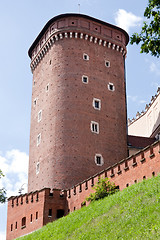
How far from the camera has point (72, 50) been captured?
37.2 metres

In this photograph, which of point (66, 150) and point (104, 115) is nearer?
point (66, 150)

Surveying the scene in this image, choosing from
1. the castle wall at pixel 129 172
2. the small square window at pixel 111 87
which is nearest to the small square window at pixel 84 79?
the small square window at pixel 111 87

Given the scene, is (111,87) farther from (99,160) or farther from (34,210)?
(34,210)

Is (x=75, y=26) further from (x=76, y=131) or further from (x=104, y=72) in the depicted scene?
(x=76, y=131)

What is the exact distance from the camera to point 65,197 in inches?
1195

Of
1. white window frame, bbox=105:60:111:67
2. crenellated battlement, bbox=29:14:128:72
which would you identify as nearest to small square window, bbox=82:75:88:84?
white window frame, bbox=105:60:111:67

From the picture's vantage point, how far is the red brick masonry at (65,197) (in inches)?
948

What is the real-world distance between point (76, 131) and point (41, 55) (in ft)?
29.5

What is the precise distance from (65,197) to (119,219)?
11498 millimetres

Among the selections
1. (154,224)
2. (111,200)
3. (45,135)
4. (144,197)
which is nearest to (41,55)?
(45,135)

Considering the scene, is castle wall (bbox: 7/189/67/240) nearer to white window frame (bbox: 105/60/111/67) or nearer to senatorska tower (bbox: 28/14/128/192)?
senatorska tower (bbox: 28/14/128/192)

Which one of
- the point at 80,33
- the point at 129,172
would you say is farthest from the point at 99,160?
the point at 80,33

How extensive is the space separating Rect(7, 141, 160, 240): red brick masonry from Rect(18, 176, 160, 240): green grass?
1.84 m

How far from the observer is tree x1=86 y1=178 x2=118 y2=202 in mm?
25806
